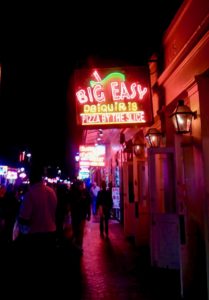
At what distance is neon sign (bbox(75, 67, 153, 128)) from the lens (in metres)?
9.27

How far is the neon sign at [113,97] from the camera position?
30.4ft

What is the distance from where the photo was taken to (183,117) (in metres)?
6.66

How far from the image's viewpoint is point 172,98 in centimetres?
844

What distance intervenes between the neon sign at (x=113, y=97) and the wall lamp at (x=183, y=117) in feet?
8.22

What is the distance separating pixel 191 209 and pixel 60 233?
6.16 meters

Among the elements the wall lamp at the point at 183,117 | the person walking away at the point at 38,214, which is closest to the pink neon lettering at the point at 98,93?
the wall lamp at the point at 183,117

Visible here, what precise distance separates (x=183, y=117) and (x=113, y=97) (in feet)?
10.7

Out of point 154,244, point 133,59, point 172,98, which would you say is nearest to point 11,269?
point 154,244

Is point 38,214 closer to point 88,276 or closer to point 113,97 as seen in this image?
point 88,276

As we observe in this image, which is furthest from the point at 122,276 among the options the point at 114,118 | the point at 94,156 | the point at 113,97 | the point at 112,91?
the point at 94,156

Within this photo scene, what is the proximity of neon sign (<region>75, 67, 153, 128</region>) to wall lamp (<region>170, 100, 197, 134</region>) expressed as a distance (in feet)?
8.22

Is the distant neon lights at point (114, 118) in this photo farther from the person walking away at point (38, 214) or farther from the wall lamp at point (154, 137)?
the person walking away at point (38, 214)

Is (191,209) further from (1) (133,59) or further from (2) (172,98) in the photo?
(1) (133,59)

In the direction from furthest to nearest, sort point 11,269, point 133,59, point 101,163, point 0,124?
point 0,124 → point 101,163 → point 133,59 → point 11,269
